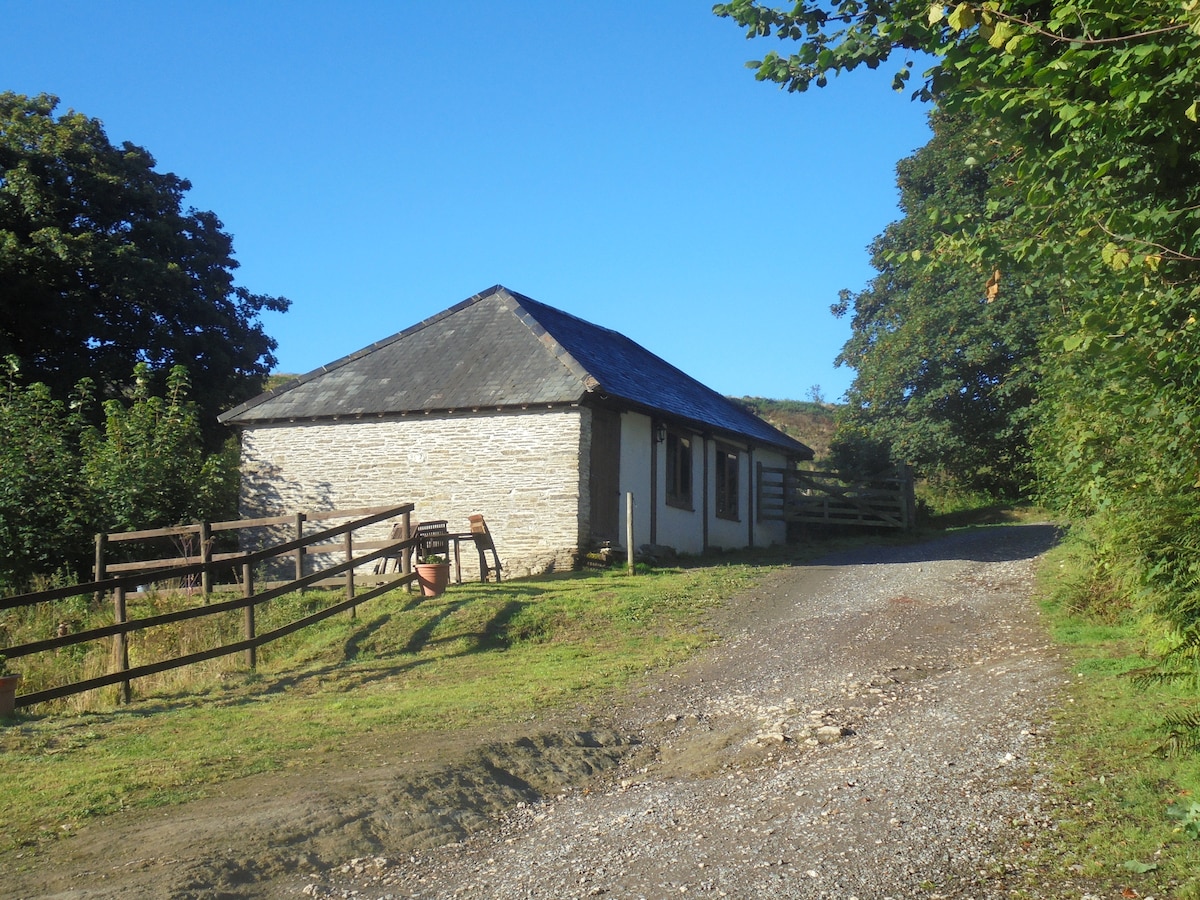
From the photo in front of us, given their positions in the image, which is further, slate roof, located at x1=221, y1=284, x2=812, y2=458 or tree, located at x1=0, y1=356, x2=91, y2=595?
slate roof, located at x1=221, y1=284, x2=812, y2=458

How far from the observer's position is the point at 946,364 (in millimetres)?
26219

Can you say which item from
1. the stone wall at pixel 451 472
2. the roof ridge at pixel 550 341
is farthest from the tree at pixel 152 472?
the roof ridge at pixel 550 341

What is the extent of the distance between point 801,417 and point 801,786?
49.4m

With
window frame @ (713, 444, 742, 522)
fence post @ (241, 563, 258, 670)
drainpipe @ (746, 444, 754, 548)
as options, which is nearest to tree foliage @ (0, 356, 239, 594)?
fence post @ (241, 563, 258, 670)

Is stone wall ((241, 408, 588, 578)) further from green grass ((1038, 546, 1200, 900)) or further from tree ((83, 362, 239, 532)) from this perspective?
green grass ((1038, 546, 1200, 900))

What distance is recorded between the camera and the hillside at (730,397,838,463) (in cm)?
4872

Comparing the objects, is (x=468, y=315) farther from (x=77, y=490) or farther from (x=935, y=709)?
(x=935, y=709)

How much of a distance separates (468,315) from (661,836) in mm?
17068

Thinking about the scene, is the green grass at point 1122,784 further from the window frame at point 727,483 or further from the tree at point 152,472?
the tree at point 152,472

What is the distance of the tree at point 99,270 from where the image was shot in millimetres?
23766

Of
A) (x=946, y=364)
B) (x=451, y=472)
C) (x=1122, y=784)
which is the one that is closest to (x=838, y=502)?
(x=946, y=364)

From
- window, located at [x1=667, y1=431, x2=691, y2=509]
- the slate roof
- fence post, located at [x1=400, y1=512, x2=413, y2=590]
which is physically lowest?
fence post, located at [x1=400, y1=512, x2=413, y2=590]

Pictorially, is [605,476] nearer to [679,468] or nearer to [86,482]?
[679,468]

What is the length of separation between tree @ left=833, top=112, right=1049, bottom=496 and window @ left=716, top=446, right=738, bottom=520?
5.93m
